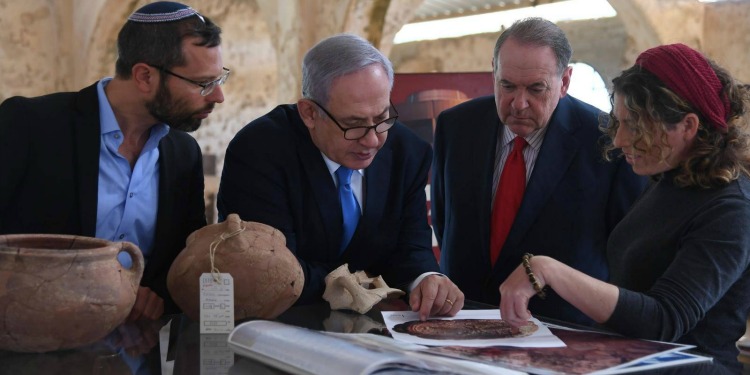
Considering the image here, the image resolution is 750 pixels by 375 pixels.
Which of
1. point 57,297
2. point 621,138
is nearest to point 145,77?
point 57,297

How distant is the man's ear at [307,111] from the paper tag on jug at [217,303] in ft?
2.45

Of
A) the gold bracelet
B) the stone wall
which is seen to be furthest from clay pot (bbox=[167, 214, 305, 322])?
the stone wall

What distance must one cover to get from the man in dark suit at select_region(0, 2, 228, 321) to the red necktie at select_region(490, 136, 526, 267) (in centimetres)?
100

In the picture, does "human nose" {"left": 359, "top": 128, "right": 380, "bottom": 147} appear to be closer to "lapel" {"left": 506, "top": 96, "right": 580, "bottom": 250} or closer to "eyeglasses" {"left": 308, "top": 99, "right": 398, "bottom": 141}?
"eyeglasses" {"left": 308, "top": 99, "right": 398, "bottom": 141}

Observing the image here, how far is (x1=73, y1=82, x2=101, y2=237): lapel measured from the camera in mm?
2643

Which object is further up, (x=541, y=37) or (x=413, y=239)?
(x=541, y=37)

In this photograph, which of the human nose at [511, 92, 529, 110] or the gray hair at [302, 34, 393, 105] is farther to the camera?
the human nose at [511, 92, 529, 110]

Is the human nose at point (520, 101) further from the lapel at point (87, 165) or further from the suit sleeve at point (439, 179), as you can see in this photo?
the lapel at point (87, 165)

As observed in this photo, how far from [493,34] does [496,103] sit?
34.6ft

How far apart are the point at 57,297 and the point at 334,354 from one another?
60cm

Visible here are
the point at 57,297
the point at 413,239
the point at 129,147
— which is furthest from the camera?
the point at 129,147

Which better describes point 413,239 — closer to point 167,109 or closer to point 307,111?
point 307,111

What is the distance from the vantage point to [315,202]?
259 centimetres

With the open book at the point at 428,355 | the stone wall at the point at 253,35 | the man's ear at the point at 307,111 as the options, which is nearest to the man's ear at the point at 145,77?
the man's ear at the point at 307,111
